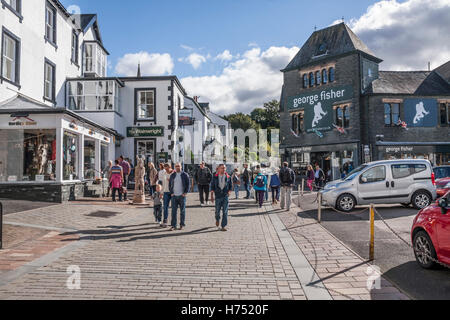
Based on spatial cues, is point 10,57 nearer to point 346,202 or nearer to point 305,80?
point 346,202

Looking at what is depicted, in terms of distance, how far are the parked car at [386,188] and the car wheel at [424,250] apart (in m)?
6.33

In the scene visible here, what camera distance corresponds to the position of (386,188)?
11891mm

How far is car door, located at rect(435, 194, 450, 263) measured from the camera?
480cm

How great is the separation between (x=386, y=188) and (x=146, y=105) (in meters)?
17.1

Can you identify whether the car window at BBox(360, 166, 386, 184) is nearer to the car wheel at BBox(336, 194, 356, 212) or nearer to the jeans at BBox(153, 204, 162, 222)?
the car wheel at BBox(336, 194, 356, 212)

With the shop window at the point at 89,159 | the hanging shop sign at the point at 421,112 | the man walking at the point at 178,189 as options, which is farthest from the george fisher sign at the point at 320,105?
the man walking at the point at 178,189

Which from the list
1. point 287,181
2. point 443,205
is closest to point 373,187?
point 287,181

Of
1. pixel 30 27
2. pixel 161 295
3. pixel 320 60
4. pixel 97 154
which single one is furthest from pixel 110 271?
pixel 320 60

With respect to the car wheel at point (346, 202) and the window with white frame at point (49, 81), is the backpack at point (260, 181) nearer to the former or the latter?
the car wheel at point (346, 202)

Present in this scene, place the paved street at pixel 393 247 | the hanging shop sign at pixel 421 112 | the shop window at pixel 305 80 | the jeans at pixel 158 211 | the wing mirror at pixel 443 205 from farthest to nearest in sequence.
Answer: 1. the shop window at pixel 305 80
2. the hanging shop sign at pixel 421 112
3. the jeans at pixel 158 211
4. the wing mirror at pixel 443 205
5. the paved street at pixel 393 247

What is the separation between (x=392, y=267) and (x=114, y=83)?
20739 mm

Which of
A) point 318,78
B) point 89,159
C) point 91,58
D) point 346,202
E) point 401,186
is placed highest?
point 318,78

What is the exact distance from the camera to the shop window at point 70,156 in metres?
14.0

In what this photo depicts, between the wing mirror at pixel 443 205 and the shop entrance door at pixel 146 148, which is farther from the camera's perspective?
the shop entrance door at pixel 146 148
